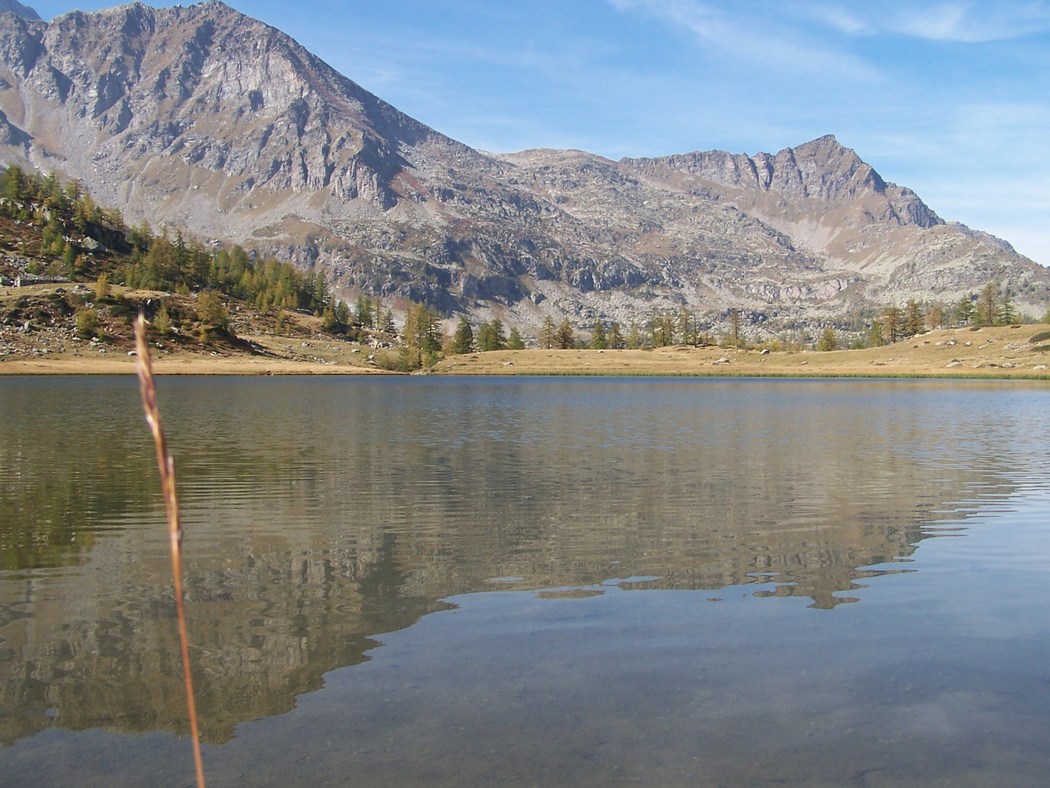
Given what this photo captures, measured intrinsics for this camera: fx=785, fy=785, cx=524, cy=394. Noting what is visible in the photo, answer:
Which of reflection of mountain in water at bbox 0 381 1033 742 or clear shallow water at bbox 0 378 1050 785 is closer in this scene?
clear shallow water at bbox 0 378 1050 785

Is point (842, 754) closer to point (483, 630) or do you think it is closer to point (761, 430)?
point (483, 630)

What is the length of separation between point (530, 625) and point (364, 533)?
381 inches

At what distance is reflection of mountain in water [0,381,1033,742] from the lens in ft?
41.9

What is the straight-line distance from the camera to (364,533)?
2334 cm

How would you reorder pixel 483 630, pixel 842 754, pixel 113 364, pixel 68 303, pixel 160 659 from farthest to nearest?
pixel 68 303, pixel 113 364, pixel 483 630, pixel 160 659, pixel 842 754

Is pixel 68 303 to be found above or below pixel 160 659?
above

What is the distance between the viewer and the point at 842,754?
9945 mm

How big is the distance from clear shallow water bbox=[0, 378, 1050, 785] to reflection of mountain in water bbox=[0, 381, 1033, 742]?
0.12 m

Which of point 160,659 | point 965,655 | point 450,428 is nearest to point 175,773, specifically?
point 160,659

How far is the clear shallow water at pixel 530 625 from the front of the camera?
9867 millimetres

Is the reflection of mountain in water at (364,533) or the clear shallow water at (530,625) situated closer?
the clear shallow water at (530,625)

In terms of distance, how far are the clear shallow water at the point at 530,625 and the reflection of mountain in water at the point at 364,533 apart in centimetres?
12

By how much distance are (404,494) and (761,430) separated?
35572mm

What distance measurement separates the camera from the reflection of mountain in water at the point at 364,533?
41.9 feet
